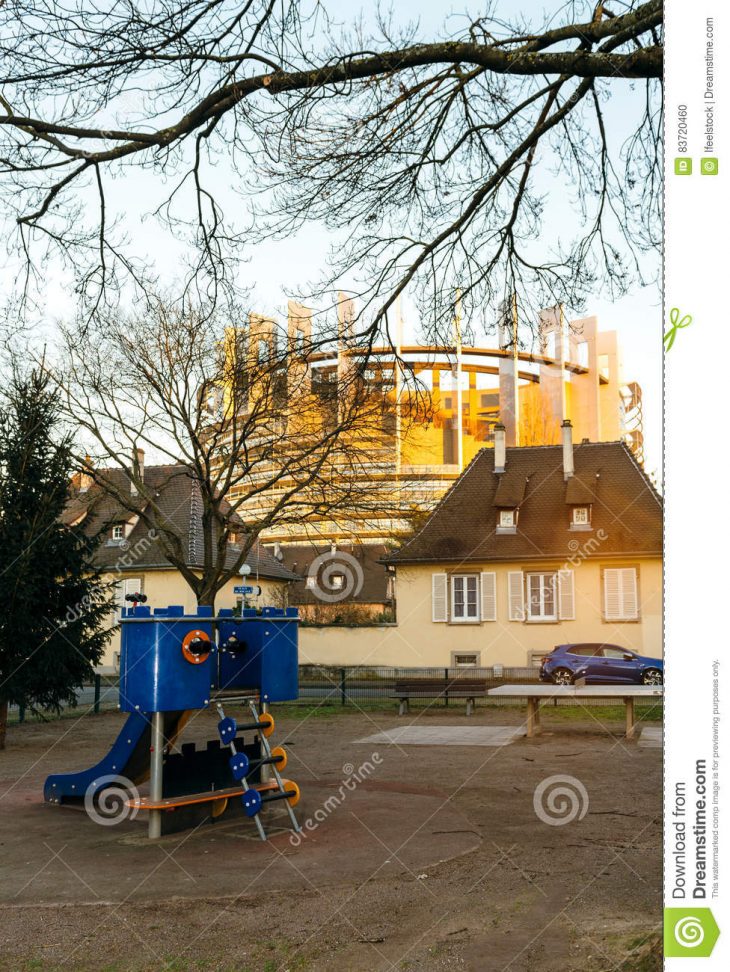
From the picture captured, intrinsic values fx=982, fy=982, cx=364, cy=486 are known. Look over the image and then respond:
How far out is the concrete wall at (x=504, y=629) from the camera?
32.5 metres

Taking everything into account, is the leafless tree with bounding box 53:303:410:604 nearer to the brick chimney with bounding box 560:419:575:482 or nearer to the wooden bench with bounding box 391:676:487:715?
the wooden bench with bounding box 391:676:487:715

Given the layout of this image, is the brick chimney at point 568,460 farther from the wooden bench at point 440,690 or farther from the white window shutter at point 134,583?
the white window shutter at point 134,583

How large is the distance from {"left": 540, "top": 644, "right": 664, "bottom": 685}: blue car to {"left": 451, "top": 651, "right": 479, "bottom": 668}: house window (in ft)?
12.8

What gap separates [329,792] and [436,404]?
5.45 metres

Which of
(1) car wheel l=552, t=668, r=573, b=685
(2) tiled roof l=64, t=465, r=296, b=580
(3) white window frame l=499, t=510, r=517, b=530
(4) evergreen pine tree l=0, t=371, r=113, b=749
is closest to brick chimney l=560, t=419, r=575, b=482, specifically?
(3) white window frame l=499, t=510, r=517, b=530

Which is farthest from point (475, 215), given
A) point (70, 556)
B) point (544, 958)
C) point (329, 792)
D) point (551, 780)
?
point (70, 556)

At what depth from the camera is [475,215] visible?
23.4 feet

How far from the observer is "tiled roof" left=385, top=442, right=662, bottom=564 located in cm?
3359

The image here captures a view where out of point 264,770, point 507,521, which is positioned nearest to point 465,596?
point 507,521

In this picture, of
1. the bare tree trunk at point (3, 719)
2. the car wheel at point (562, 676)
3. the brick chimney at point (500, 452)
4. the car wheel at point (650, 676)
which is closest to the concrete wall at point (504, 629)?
the car wheel at point (650, 676)

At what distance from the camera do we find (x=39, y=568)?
16812 millimetres
